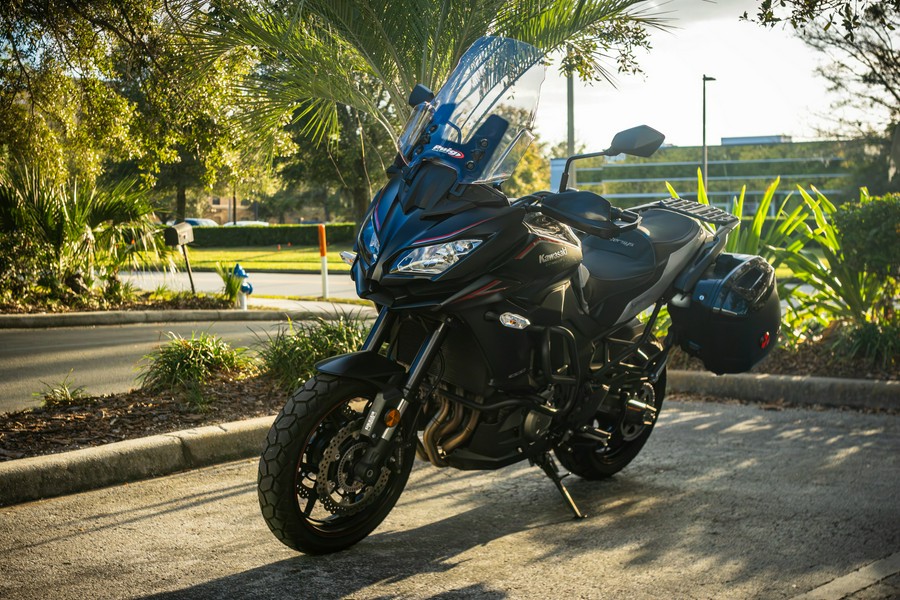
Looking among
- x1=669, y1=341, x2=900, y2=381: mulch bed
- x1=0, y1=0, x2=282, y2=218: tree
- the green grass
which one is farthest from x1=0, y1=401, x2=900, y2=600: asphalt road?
the green grass

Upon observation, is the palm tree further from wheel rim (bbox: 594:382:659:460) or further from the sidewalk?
wheel rim (bbox: 594:382:659:460)

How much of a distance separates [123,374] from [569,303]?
575 centimetres

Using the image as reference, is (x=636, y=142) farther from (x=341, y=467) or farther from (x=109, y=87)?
(x=109, y=87)

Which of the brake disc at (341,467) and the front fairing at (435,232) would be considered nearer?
the front fairing at (435,232)

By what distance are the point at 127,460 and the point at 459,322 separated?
230 centimetres

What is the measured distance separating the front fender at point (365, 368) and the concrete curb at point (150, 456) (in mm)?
1868

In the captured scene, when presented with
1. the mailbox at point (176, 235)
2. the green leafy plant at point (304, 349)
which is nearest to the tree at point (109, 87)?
the mailbox at point (176, 235)

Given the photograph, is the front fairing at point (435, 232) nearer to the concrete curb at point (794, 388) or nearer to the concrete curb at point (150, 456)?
the concrete curb at point (150, 456)

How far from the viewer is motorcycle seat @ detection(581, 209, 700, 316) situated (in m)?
4.48

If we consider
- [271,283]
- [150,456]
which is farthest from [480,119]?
[271,283]

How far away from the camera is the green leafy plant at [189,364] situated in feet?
22.5

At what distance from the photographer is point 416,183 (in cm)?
380

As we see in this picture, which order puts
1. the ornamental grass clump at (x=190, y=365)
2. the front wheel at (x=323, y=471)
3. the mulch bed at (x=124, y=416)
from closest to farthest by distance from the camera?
1. the front wheel at (x=323, y=471)
2. the mulch bed at (x=124, y=416)
3. the ornamental grass clump at (x=190, y=365)

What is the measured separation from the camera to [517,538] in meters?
4.20
